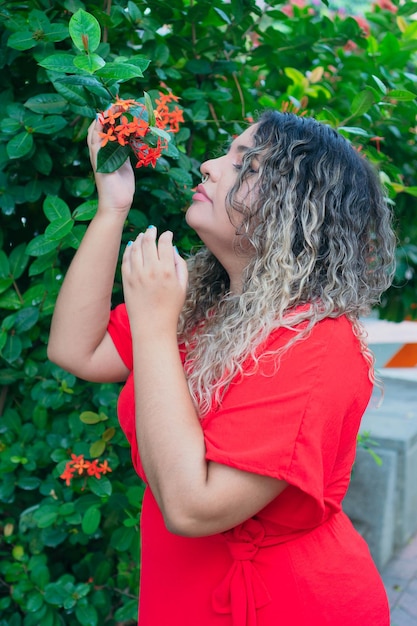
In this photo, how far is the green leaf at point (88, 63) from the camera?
4.09 ft

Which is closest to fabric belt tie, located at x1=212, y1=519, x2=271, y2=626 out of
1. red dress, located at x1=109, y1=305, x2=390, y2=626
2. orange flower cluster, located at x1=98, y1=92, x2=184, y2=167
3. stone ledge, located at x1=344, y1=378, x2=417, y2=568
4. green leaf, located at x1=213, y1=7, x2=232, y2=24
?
red dress, located at x1=109, y1=305, x2=390, y2=626

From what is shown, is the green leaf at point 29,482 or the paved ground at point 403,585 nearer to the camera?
the green leaf at point 29,482

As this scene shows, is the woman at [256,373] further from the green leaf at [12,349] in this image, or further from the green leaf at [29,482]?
the green leaf at [29,482]

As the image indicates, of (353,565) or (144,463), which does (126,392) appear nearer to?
(144,463)

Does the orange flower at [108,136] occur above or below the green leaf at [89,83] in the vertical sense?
below

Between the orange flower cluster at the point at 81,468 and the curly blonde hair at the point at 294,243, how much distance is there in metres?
0.56

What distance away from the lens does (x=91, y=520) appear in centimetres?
188

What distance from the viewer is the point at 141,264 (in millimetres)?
1288

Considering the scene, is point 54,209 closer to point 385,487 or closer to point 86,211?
point 86,211

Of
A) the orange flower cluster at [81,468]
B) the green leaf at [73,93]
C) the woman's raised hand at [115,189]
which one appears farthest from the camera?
the orange flower cluster at [81,468]

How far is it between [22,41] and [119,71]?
46 cm

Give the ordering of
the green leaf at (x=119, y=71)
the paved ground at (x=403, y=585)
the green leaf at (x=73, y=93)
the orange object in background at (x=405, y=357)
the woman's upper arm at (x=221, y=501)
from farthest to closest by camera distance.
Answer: the orange object in background at (x=405, y=357) → the paved ground at (x=403, y=585) → the green leaf at (x=73, y=93) → the green leaf at (x=119, y=71) → the woman's upper arm at (x=221, y=501)

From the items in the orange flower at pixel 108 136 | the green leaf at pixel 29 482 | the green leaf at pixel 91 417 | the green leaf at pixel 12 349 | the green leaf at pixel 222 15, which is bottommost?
the green leaf at pixel 29 482

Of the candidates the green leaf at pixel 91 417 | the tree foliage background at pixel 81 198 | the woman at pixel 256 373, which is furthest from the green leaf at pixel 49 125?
the green leaf at pixel 91 417
